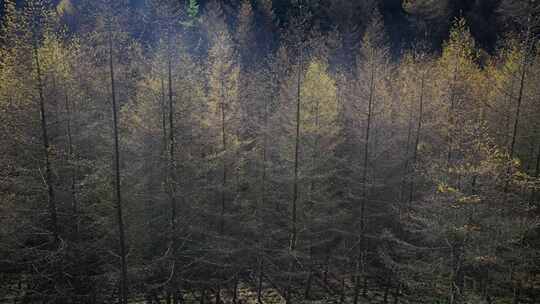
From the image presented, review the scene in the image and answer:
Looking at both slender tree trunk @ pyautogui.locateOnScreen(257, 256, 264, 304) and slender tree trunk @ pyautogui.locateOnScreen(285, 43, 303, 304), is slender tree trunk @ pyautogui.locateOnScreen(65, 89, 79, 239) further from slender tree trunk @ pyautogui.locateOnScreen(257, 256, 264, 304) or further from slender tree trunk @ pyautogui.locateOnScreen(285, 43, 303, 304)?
slender tree trunk @ pyautogui.locateOnScreen(285, 43, 303, 304)

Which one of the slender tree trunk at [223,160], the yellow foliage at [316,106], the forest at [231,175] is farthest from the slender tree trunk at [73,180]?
the yellow foliage at [316,106]

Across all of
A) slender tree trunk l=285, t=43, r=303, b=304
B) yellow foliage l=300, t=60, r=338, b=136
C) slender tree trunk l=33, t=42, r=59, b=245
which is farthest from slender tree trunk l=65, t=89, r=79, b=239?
yellow foliage l=300, t=60, r=338, b=136

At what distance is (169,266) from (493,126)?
21.4 meters

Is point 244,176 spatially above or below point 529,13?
below

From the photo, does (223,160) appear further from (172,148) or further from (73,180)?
(73,180)

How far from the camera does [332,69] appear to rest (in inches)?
1391

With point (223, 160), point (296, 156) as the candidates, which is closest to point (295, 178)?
point (296, 156)

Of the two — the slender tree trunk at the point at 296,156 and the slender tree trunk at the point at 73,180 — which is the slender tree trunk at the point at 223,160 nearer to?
the slender tree trunk at the point at 296,156

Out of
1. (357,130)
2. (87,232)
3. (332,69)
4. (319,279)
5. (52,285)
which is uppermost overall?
(332,69)

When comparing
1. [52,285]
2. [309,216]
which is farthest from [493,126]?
[52,285]

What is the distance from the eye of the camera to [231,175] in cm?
1922

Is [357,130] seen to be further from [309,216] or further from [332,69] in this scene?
[332,69]

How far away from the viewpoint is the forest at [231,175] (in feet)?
45.8

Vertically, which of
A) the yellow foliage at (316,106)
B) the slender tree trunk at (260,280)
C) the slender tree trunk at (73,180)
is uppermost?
the yellow foliage at (316,106)
